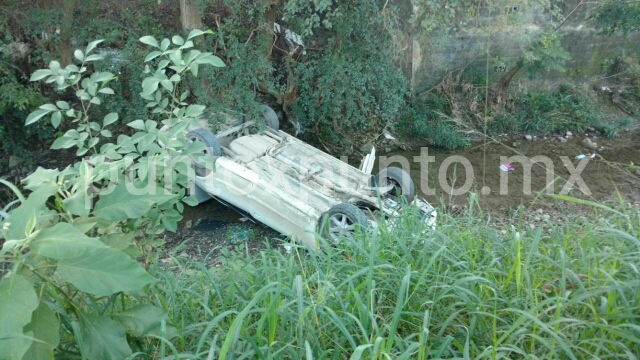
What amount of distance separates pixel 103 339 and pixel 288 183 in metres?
4.07

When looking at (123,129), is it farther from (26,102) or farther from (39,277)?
(39,277)

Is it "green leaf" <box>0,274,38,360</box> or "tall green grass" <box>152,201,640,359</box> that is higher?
Answer: "green leaf" <box>0,274,38,360</box>

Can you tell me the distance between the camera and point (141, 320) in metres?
1.96

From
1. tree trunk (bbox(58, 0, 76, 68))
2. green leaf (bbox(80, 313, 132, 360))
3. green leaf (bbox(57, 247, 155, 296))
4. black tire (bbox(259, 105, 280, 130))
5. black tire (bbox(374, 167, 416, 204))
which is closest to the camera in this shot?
green leaf (bbox(57, 247, 155, 296))

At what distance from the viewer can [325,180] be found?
5.96 meters

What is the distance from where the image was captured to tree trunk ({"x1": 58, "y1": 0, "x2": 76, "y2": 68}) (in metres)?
7.16

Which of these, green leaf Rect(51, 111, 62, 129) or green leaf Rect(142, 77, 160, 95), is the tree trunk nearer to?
green leaf Rect(51, 111, 62, 129)

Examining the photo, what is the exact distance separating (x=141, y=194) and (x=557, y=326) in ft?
5.13

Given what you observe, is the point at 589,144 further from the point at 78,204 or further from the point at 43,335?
the point at 43,335

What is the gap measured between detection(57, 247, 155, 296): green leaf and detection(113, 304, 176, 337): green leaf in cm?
37

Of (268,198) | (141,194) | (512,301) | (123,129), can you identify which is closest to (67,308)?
(141,194)

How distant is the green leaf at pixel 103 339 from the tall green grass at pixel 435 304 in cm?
14

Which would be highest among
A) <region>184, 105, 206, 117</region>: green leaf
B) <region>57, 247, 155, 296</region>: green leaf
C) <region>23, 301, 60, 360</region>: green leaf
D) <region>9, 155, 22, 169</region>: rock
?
<region>184, 105, 206, 117</region>: green leaf

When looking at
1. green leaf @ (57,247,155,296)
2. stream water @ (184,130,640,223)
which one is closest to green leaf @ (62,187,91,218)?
A: green leaf @ (57,247,155,296)
